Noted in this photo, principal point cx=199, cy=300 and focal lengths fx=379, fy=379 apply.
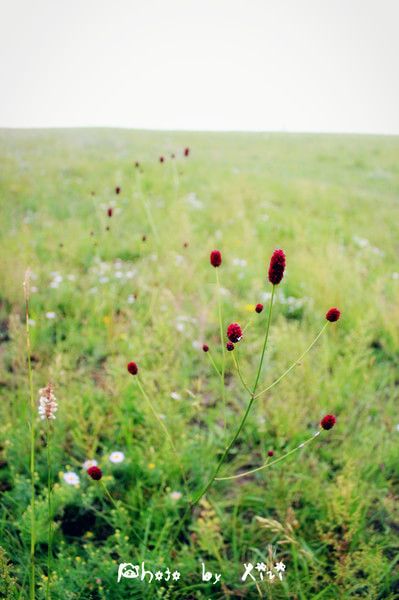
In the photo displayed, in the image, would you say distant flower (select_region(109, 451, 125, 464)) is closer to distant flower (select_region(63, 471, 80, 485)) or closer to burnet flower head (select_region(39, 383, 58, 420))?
distant flower (select_region(63, 471, 80, 485))

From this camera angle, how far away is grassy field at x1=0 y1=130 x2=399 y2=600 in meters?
1.43

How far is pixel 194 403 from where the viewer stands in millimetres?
1301

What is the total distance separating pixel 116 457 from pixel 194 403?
0.68 meters

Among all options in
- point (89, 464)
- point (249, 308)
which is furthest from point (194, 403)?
point (249, 308)

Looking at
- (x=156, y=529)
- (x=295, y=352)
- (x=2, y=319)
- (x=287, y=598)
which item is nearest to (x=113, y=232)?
(x=2, y=319)

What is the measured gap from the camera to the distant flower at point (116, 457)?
173 cm

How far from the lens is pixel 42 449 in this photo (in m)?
1.82

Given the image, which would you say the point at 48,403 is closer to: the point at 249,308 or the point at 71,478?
the point at 71,478

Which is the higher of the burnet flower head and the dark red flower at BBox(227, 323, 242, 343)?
the dark red flower at BBox(227, 323, 242, 343)

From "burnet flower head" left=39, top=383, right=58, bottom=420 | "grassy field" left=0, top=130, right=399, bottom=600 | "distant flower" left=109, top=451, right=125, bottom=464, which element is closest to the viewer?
"burnet flower head" left=39, top=383, right=58, bottom=420

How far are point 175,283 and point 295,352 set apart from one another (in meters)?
1.22

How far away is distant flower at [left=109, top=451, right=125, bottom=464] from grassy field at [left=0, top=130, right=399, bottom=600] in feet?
0.13

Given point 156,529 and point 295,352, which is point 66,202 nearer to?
point 295,352

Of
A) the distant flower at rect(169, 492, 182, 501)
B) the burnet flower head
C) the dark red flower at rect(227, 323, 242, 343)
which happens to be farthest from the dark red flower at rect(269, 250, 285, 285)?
the distant flower at rect(169, 492, 182, 501)
